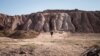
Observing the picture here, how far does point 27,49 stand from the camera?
68.7 feet

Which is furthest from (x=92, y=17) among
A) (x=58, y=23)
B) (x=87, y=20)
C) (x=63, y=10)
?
(x=63, y=10)

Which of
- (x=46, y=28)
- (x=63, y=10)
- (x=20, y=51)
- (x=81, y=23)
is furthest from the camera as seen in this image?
(x=63, y=10)

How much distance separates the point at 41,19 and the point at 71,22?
32.4ft

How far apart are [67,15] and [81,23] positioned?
201 inches

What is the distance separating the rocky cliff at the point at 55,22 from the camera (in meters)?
67.2

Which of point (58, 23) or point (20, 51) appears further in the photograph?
point (58, 23)

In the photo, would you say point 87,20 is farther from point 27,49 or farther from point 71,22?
point 27,49

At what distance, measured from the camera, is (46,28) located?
66438mm

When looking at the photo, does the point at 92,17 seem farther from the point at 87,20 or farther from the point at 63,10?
the point at 63,10

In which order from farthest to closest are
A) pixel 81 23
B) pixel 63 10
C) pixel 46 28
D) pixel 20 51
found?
pixel 63 10
pixel 81 23
pixel 46 28
pixel 20 51

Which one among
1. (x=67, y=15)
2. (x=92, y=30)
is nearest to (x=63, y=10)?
(x=67, y=15)

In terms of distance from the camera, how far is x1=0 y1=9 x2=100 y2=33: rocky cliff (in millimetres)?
67250

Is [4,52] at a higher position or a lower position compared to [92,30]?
higher

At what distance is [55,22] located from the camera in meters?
68.1
